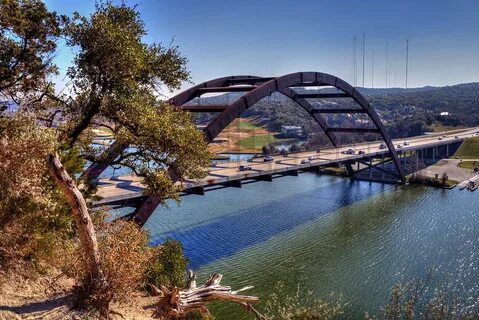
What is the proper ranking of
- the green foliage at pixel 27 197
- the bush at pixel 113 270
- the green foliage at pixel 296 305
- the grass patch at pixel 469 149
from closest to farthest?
the green foliage at pixel 27 197, the bush at pixel 113 270, the green foliage at pixel 296 305, the grass patch at pixel 469 149

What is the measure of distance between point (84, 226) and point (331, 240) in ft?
98.8

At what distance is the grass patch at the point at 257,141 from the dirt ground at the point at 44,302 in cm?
11253

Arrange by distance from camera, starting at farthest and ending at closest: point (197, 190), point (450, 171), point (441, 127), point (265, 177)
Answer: point (441, 127), point (450, 171), point (265, 177), point (197, 190)

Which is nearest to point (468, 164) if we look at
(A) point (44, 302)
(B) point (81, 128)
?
(B) point (81, 128)

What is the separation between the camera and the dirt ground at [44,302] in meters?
10.3

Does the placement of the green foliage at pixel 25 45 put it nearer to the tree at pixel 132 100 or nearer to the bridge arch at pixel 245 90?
the tree at pixel 132 100

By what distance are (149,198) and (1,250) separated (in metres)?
15.1

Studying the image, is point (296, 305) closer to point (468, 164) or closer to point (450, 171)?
point (450, 171)

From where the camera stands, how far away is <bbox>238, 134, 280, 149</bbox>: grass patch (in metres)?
128

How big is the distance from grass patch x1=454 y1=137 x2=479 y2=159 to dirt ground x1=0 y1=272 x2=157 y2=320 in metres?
96.8

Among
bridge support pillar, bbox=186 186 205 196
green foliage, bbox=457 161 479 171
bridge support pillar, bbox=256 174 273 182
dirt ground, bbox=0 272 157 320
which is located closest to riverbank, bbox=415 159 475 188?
green foliage, bbox=457 161 479 171

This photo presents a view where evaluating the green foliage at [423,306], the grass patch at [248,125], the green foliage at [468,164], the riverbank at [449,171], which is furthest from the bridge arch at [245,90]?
the grass patch at [248,125]

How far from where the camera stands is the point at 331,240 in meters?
38.1

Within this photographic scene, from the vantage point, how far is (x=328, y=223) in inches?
1752
